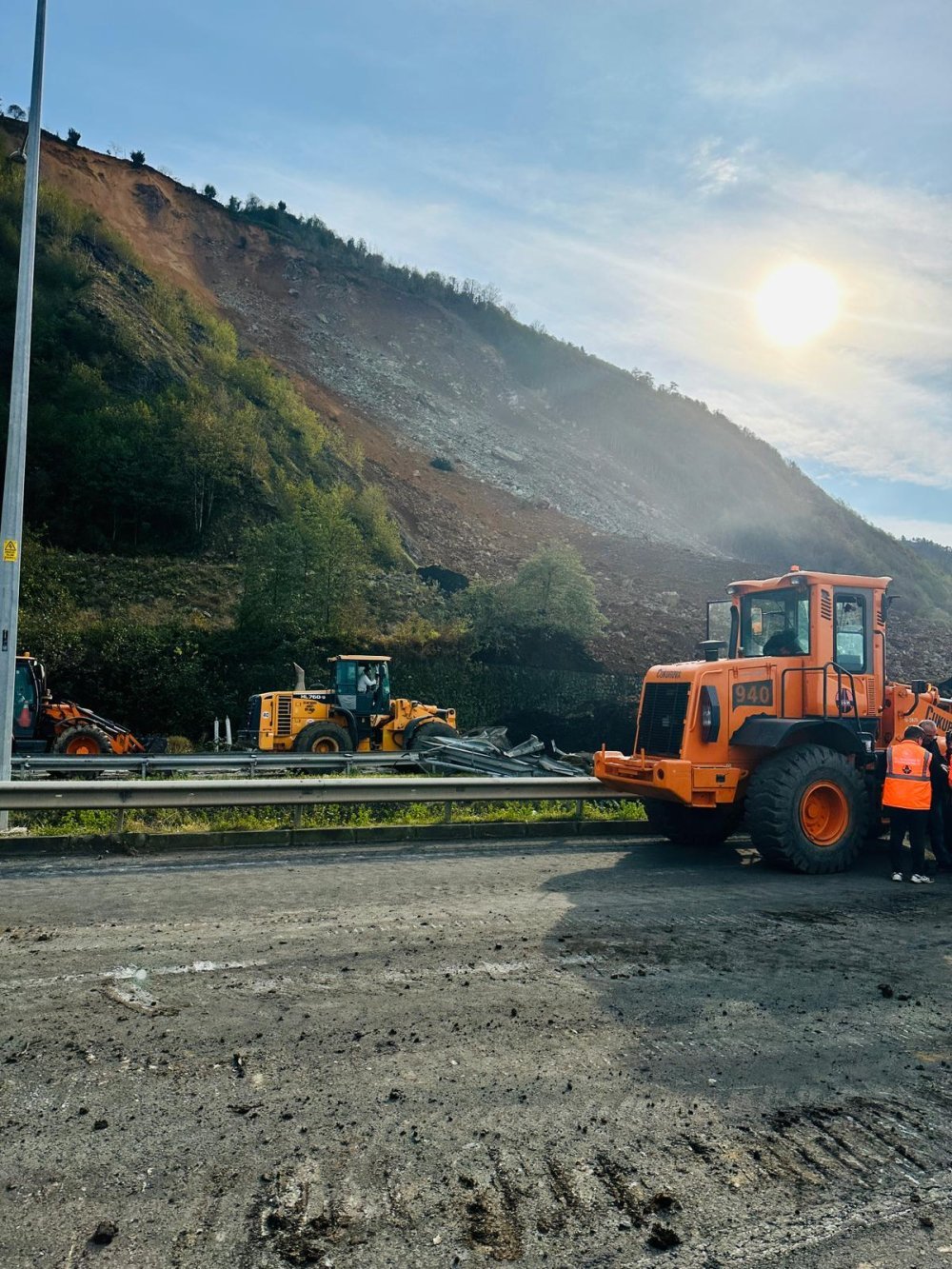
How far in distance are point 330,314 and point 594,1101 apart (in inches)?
3399

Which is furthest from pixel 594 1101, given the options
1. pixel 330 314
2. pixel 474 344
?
pixel 474 344

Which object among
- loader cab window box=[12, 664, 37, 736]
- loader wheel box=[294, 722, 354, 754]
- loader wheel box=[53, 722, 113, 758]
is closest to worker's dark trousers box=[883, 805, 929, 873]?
loader wheel box=[294, 722, 354, 754]

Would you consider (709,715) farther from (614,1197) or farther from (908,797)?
(614,1197)

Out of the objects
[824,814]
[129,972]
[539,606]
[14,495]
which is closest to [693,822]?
[824,814]

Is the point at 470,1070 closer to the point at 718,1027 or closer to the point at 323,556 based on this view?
the point at 718,1027

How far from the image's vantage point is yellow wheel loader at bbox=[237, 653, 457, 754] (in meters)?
23.1

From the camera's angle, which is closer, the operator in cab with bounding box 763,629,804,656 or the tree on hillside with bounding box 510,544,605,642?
the operator in cab with bounding box 763,629,804,656

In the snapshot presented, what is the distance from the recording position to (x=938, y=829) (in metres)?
9.93

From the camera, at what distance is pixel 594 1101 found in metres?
3.78

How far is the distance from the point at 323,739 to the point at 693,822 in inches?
543

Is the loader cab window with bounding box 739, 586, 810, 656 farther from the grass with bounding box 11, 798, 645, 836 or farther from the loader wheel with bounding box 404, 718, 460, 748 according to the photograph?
the loader wheel with bounding box 404, 718, 460, 748

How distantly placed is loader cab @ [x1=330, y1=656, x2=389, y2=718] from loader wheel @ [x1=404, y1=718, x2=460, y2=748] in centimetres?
111

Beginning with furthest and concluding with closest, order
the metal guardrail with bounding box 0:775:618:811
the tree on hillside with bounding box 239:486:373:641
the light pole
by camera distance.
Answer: the tree on hillside with bounding box 239:486:373:641 → the light pole → the metal guardrail with bounding box 0:775:618:811

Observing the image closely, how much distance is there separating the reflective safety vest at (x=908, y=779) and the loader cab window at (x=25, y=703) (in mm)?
18107
